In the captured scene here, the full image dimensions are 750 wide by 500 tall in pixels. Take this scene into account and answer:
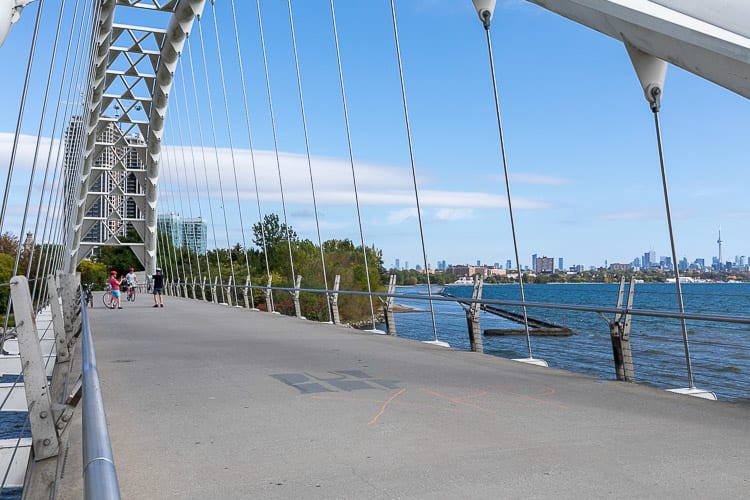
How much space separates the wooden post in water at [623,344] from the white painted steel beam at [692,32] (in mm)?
2220

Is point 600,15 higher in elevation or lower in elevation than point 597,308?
higher

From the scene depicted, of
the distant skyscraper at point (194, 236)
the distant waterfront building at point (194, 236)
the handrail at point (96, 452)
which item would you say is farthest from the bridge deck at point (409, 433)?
the distant skyscraper at point (194, 236)

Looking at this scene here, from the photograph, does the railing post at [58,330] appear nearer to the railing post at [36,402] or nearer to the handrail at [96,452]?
the railing post at [36,402]

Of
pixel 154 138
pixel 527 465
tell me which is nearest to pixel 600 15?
pixel 527 465

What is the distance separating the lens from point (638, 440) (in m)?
4.75

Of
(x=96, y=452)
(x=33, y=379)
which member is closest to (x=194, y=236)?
(x=33, y=379)

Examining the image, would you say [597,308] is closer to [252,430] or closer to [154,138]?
[252,430]

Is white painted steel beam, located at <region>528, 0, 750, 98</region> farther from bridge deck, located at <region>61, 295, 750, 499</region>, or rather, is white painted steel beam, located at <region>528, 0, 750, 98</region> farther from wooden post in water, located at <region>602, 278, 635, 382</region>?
bridge deck, located at <region>61, 295, 750, 499</region>

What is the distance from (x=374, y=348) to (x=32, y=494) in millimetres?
7359

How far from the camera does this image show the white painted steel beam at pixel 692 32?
6.56 m

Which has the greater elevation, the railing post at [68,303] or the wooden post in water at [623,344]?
the railing post at [68,303]

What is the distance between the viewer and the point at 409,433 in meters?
4.98

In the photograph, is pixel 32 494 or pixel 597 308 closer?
pixel 32 494

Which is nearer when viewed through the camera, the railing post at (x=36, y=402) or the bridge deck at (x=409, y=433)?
the railing post at (x=36, y=402)
